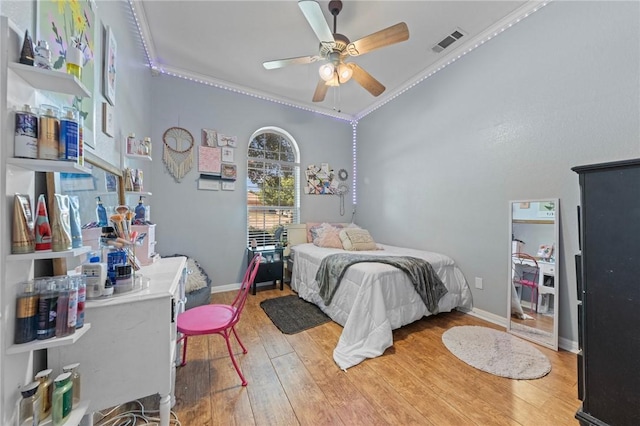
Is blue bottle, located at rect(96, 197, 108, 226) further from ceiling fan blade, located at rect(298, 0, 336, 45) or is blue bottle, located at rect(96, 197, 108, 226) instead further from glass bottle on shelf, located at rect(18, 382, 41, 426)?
ceiling fan blade, located at rect(298, 0, 336, 45)

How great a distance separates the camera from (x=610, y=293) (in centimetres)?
96

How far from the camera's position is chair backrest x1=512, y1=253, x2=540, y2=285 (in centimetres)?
222

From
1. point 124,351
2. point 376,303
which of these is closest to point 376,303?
point 376,303

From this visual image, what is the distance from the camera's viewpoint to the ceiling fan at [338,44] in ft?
6.00

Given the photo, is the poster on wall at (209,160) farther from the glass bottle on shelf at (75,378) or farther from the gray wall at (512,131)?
the glass bottle on shelf at (75,378)

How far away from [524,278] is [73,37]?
3513 millimetres

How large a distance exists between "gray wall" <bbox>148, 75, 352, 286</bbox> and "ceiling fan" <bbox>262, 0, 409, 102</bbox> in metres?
1.45

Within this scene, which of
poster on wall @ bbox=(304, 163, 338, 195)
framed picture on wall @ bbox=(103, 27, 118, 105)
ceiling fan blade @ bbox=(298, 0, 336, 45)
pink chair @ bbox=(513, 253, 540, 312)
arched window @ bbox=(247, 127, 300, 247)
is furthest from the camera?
poster on wall @ bbox=(304, 163, 338, 195)

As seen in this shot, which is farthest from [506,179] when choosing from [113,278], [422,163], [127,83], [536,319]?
[127,83]

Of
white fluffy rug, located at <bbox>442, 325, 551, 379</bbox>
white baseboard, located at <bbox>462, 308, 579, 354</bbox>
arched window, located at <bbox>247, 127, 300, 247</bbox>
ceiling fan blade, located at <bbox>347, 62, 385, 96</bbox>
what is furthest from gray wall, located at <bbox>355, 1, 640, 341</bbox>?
arched window, located at <bbox>247, 127, 300, 247</bbox>

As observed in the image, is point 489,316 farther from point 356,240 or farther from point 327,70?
point 327,70

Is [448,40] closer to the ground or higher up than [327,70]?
higher up

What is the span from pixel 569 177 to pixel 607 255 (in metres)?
1.47

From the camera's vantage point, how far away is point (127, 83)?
6.43ft
